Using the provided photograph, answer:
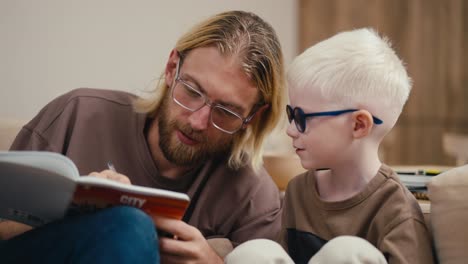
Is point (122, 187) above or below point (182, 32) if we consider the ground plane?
above

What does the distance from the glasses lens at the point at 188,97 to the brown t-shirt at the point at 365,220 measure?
1.05 feet

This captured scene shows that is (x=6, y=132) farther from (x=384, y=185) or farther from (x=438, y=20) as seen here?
(x=438, y=20)

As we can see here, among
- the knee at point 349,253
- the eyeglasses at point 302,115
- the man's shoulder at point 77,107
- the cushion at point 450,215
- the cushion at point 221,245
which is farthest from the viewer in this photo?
the man's shoulder at point 77,107

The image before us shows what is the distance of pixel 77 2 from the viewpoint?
257 cm

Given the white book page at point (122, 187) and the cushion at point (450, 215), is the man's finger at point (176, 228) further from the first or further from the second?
the cushion at point (450, 215)

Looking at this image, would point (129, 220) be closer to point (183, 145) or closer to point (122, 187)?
point (122, 187)

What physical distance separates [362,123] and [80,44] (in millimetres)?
1686

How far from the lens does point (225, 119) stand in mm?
1569

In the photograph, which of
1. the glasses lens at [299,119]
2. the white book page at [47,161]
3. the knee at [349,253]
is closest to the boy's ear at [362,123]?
the glasses lens at [299,119]

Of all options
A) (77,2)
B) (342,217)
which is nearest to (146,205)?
(342,217)

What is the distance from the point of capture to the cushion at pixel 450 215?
1147mm

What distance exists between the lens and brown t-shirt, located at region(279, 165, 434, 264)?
1153mm

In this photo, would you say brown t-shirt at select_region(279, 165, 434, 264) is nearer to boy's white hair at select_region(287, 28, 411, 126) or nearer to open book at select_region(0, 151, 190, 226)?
boy's white hair at select_region(287, 28, 411, 126)

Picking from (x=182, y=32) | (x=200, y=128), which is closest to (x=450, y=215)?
(x=200, y=128)
